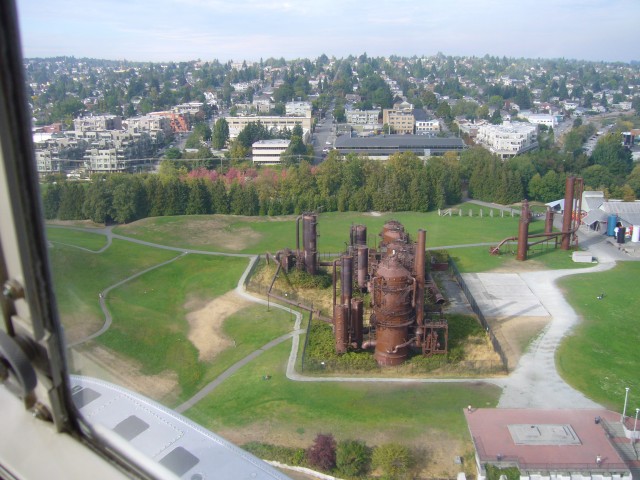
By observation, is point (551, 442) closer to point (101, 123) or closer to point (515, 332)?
point (515, 332)

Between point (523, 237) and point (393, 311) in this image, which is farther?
point (523, 237)

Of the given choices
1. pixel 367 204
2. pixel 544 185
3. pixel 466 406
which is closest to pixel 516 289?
pixel 466 406

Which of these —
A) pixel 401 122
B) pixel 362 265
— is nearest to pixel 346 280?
pixel 362 265

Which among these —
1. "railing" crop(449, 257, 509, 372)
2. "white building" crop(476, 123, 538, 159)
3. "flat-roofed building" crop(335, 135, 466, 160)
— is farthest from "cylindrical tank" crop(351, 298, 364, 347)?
"white building" crop(476, 123, 538, 159)

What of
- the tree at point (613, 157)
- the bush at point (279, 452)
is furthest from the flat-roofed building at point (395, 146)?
the bush at point (279, 452)

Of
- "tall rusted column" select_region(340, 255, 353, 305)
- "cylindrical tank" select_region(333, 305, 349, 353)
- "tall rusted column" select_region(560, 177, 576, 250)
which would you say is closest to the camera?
"cylindrical tank" select_region(333, 305, 349, 353)

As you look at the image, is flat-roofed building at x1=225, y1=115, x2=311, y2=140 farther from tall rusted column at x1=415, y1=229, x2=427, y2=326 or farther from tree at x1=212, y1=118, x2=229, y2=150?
tall rusted column at x1=415, y1=229, x2=427, y2=326

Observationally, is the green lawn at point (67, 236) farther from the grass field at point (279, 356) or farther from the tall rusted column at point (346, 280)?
the tall rusted column at point (346, 280)
